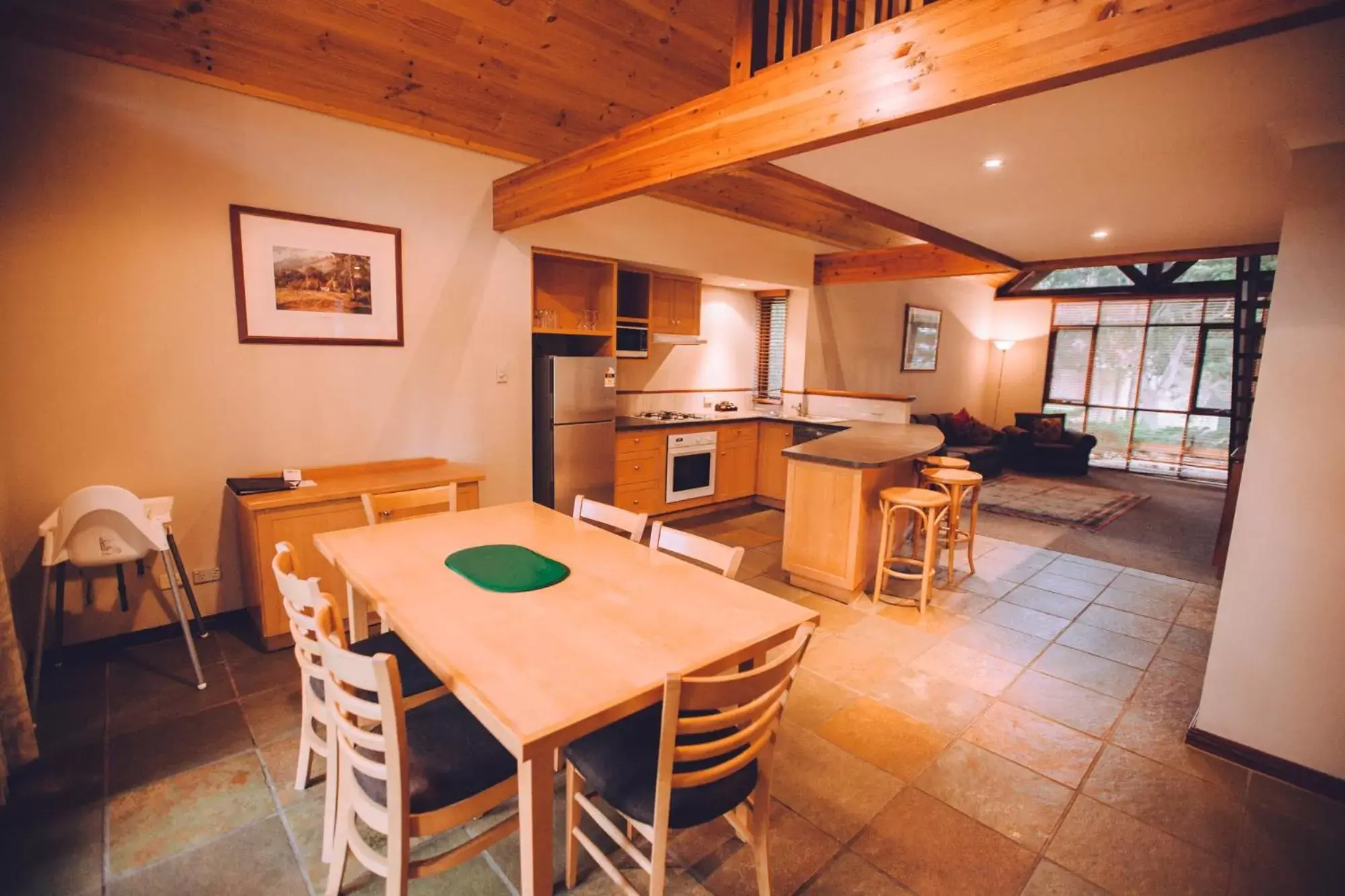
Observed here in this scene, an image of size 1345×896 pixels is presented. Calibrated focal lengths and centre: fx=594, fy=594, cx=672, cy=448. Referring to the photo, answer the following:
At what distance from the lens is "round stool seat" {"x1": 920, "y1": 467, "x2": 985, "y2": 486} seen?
148 inches

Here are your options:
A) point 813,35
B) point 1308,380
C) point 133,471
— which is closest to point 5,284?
point 133,471

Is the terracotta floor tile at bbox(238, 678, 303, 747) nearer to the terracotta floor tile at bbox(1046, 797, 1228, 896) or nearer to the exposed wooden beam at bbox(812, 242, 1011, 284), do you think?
the terracotta floor tile at bbox(1046, 797, 1228, 896)

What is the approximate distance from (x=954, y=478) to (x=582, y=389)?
2615 millimetres

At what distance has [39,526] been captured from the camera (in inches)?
101

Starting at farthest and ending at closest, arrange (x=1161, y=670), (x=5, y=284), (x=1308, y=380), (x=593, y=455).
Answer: (x=593, y=455) < (x=1161, y=670) < (x=5, y=284) < (x=1308, y=380)

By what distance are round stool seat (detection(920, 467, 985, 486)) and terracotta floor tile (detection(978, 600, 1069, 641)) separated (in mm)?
770

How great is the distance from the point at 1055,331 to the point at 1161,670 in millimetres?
7821

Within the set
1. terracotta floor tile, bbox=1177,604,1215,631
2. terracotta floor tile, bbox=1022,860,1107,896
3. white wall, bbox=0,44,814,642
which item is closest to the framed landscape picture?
white wall, bbox=0,44,814,642

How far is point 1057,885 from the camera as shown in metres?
1.71

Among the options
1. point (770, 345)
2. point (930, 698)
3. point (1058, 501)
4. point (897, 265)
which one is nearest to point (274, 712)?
point (930, 698)

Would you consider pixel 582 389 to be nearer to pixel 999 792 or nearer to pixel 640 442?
pixel 640 442

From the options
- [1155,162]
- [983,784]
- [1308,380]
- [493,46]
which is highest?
[493,46]

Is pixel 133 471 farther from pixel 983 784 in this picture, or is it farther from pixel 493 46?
pixel 983 784

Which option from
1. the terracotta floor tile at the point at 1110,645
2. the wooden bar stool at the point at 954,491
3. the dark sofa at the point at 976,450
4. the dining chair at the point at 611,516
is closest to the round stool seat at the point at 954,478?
the wooden bar stool at the point at 954,491
